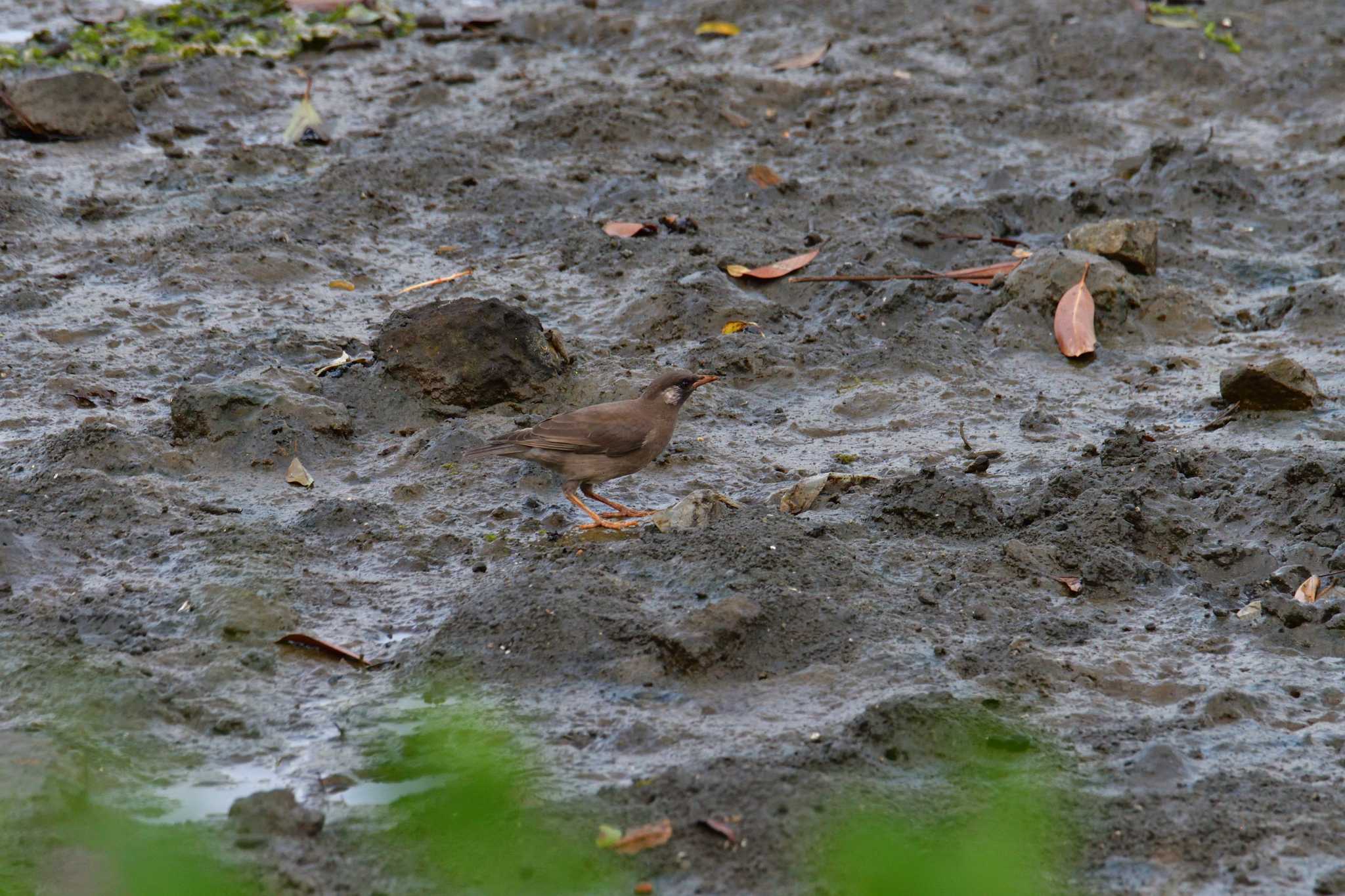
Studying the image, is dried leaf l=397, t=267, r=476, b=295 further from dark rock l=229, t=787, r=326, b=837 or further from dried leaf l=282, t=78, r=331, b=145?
dark rock l=229, t=787, r=326, b=837

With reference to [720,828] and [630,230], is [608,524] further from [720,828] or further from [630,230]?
[630,230]

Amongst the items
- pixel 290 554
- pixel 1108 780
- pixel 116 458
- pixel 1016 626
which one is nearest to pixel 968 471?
pixel 1016 626

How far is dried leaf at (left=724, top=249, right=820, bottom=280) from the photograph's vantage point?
25.1 ft

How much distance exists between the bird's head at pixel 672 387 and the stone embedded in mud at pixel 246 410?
1.35 m

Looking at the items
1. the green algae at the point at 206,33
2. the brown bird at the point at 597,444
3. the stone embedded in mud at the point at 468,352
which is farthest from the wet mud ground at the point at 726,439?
the green algae at the point at 206,33

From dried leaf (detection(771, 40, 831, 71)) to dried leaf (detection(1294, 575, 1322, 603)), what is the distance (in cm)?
659

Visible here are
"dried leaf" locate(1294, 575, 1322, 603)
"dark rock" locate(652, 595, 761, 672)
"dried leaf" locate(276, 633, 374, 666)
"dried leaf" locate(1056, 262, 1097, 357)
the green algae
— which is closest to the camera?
"dark rock" locate(652, 595, 761, 672)

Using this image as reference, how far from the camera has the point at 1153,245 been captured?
7.62 meters

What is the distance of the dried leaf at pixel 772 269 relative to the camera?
766 cm

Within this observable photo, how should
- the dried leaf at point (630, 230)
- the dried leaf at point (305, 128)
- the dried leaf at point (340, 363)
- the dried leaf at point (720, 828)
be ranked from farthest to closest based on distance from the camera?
the dried leaf at point (305, 128) → the dried leaf at point (630, 230) → the dried leaf at point (340, 363) → the dried leaf at point (720, 828)

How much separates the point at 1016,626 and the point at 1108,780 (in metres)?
0.88

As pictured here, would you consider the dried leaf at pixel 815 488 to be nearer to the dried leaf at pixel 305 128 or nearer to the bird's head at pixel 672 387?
the bird's head at pixel 672 387

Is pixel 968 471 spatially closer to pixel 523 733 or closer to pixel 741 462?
pixel 741 462

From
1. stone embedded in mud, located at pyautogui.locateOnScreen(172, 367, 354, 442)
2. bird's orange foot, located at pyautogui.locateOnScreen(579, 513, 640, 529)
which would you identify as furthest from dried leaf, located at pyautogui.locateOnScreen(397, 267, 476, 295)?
bird's orange foot, located at pyautogui.locateOnScreen(579, 513, 640, 529)
